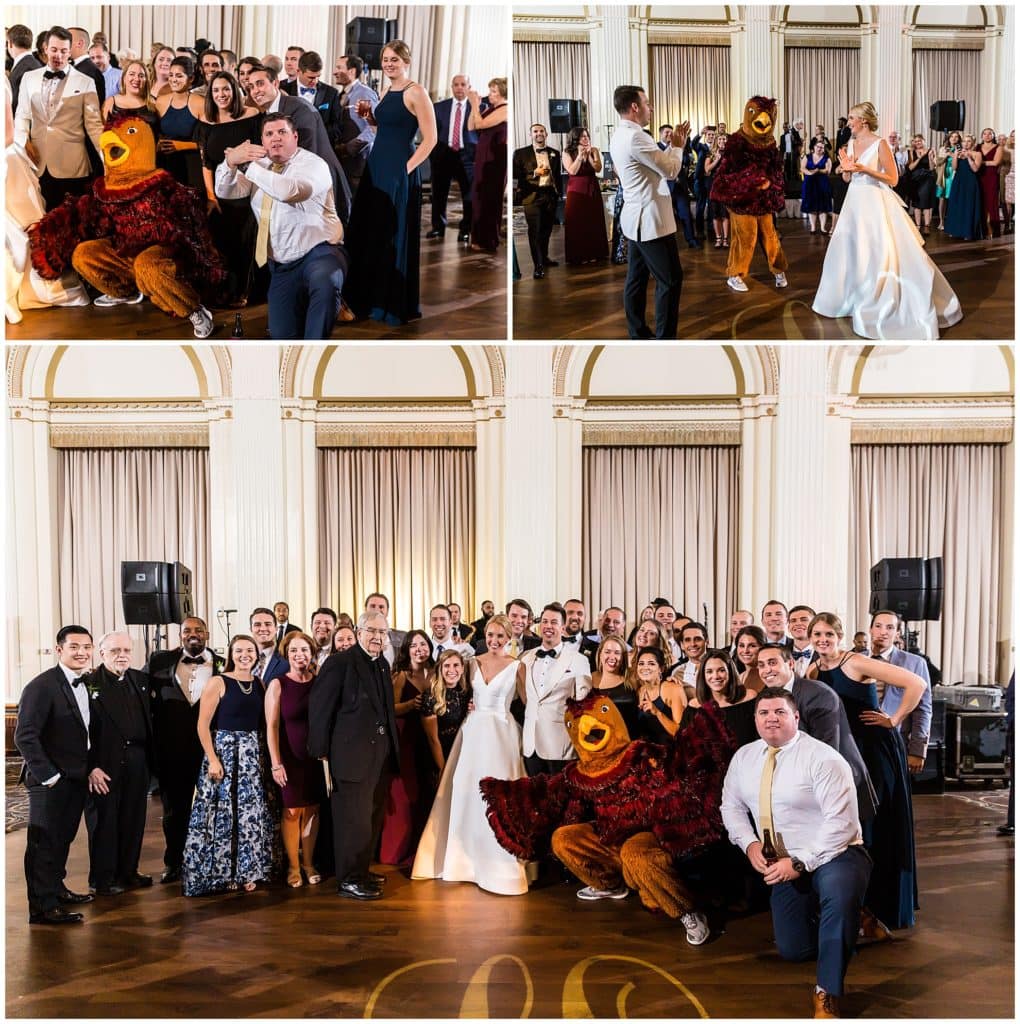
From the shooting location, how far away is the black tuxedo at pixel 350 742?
4973mm

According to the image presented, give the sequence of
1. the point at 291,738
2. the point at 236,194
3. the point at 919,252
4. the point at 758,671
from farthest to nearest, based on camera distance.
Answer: the point at 919,252
the point at 236,194
the point at 291,738
the point at 758,671

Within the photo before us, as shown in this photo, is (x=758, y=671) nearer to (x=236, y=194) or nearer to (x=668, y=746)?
(x=668, y=746)

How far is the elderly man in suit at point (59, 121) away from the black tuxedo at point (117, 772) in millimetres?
2487

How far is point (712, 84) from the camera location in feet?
18.1

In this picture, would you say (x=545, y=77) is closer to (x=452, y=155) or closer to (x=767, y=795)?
(x=452, y=155)

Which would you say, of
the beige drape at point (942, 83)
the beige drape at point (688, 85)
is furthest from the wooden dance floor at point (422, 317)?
the beige drape at point (942, 83)

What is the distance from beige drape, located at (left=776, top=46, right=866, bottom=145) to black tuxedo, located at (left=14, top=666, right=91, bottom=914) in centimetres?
438

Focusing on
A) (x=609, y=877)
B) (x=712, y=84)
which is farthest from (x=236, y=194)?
(x=609, y=877)

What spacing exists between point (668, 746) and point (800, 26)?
141 inches

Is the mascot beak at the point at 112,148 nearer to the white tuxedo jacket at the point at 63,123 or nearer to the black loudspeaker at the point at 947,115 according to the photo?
the white tuxedo jacket at the point at 63,123

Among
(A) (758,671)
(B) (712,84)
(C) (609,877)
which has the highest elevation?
(B) (712,84)

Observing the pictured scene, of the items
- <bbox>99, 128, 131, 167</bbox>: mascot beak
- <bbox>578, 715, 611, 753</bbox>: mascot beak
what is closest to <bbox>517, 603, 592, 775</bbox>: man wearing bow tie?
<bbox>578, 715, 611, 753</bbox>: mascot beak

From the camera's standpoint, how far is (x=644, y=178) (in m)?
5.39

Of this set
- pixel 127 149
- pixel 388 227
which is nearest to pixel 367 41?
pixel 388 227
